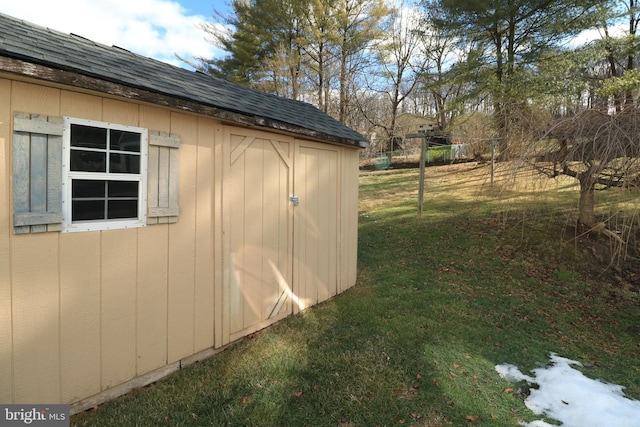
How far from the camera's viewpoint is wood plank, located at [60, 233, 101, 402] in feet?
7.89

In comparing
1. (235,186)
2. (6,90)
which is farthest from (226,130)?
(6,90)

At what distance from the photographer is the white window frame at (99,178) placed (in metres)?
2.36

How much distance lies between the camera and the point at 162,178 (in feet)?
9.59

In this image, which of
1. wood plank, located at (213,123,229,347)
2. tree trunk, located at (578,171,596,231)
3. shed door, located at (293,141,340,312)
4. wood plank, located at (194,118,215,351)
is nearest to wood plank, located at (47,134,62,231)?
wood plank, located at (194,118,215,351)

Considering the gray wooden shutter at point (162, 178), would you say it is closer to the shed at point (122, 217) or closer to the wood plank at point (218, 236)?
the shed at point (122, 217)

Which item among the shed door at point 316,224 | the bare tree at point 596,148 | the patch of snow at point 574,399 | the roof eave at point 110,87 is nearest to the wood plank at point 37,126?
the roof eave at point 110,87

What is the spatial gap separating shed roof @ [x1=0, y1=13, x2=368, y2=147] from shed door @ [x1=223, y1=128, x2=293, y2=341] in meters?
0.26

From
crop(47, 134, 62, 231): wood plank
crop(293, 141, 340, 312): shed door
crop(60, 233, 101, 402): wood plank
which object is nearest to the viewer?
crop(47, 134, 62, 231): wood plank

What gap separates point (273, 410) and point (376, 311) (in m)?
2.30

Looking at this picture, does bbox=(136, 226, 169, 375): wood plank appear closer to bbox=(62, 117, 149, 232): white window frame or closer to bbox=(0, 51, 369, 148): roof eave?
bbox=(62, 117, 149, 232): white window frame

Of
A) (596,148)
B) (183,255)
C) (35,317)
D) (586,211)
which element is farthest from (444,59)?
(35,317)

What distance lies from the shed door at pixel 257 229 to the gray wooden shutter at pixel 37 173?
1463 mm

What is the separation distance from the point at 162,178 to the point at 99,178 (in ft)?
1.60

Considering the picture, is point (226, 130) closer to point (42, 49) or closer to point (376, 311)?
point (42, 49)
